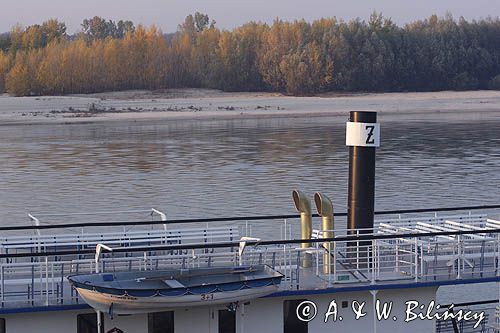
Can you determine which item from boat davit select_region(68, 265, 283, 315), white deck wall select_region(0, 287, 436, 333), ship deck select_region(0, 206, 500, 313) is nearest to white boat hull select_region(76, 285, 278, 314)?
boat davit select_region(68, 265, 283, 315)

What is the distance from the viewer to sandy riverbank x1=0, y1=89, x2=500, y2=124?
68375mm

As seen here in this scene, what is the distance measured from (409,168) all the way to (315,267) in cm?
2627

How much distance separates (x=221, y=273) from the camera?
34.0 feet

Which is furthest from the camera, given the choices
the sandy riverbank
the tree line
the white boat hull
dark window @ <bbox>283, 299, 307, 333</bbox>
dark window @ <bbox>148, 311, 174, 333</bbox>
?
the tree line

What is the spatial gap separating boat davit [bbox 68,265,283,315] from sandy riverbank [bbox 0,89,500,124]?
55065 mm

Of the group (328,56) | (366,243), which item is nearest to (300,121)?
(328,56)

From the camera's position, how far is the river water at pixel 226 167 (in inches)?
1141

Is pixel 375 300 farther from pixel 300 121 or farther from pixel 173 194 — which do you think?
pixel 300 121

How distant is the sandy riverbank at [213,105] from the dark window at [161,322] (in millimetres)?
54838

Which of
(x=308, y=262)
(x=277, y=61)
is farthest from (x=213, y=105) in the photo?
(x=308, y=262)

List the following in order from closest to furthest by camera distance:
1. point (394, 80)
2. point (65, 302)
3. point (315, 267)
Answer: point (65, 302) < point (315, 267) < point (394, 80)

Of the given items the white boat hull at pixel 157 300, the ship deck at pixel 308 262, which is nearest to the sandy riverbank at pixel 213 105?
the ship deck at pixel 308 262

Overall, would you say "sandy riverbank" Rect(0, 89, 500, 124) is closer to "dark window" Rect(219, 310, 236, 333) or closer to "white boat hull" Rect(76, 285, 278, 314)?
"dark window" Rect(219, 310, 236, 333)

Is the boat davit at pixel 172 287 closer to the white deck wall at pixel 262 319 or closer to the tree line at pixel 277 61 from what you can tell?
the white deck wall at pixel 262 319
